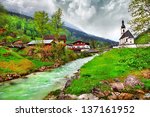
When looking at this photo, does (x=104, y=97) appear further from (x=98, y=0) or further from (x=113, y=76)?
(x=98, y=0)

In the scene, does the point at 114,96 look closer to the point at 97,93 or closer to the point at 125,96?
the point at 125,96

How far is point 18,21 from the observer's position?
78.6m

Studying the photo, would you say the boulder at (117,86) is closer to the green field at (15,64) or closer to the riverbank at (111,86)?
the riverbank at (111,86)

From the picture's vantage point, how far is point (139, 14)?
84.2 feet

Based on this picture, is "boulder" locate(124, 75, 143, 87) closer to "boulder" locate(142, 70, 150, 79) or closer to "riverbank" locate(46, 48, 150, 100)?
"riverbank" locate(46, 48, 150, 100)

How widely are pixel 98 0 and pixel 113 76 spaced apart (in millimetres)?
9051

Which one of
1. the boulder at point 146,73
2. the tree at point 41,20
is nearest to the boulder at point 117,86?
the boulder at point 146,73

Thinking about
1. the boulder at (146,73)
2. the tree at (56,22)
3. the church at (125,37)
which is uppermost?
the tree at (56,22)

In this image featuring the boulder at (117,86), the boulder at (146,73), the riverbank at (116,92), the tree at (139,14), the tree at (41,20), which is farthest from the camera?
the tree at (41,20)

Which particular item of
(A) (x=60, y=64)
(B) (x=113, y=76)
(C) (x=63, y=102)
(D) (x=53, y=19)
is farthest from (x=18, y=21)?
(C) (x=63, y=102)

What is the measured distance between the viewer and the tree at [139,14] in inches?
979

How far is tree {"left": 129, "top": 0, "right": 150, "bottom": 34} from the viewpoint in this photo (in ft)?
81.6

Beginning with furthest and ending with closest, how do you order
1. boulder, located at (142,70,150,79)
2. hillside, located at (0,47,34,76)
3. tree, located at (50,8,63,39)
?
tree, located at (50,8,63,39) → hillside, located at (0,47,34,76) → boulder, located at (142,70,150,79)

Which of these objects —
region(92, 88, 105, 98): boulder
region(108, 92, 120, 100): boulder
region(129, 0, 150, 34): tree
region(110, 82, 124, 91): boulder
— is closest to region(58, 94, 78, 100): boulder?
region(92, 88, 105, 98): boulder
